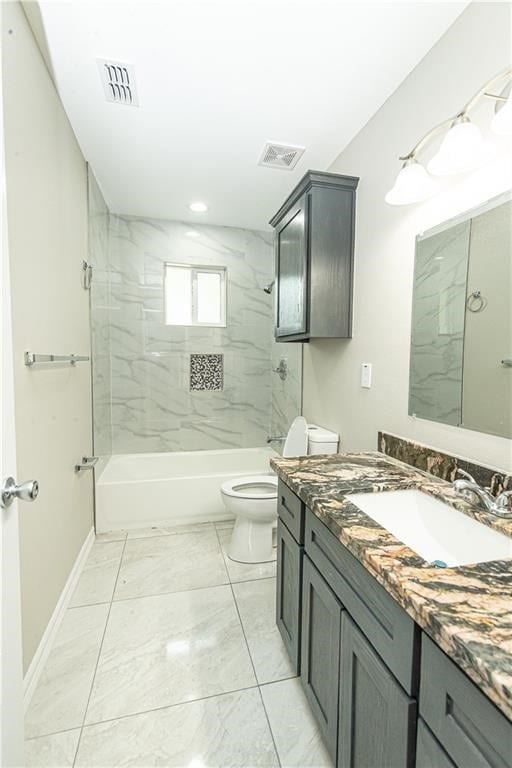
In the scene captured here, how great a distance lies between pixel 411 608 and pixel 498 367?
798 mm

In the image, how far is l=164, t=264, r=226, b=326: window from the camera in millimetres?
3398

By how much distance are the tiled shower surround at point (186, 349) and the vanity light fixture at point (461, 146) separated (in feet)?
5.86

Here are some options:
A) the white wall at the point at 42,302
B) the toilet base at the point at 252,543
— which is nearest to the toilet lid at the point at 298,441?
the toilet base at the point at 252,543

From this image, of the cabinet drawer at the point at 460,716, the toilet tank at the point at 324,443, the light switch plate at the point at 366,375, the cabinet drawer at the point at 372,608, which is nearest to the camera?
the cabinet drawer at the point at 460,716

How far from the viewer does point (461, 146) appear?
1.04 metres

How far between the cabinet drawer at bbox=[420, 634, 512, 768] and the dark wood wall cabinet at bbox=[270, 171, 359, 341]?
4.99 ft

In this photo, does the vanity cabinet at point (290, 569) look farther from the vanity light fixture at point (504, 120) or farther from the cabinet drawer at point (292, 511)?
the vanity light fixture at point (504, 120)

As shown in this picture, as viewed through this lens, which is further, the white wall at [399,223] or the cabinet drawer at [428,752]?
the white wall at [399,223]

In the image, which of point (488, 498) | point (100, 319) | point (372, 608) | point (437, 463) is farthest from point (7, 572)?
point (100, 319)

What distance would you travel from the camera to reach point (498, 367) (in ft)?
3.52

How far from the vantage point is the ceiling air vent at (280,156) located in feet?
6.57

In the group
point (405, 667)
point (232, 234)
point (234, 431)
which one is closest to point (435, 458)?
point (405, 667)

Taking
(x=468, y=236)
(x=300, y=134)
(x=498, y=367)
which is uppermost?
(x=300, y=134)

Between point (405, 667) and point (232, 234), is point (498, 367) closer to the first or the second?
point (405, 667)
